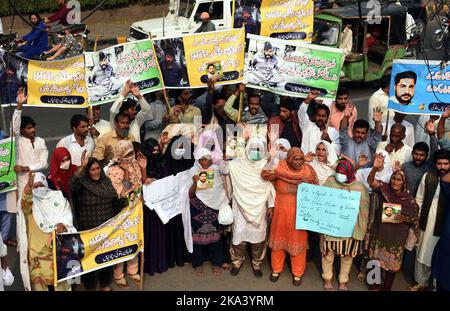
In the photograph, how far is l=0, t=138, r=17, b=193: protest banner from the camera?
5.77 m

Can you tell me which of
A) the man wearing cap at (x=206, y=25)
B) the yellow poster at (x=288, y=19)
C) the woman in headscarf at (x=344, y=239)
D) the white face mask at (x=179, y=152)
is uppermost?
the yellow poster at (x=288, y=19)

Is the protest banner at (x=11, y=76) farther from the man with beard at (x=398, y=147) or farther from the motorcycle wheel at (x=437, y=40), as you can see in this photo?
the motorcycle wheel at (x=437, y=40)

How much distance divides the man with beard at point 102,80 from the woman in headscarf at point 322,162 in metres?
2.41

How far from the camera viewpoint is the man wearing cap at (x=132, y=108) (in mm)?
6477

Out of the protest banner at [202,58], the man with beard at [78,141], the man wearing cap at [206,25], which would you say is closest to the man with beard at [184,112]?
the protest banner at [202,58]

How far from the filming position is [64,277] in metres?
5.07

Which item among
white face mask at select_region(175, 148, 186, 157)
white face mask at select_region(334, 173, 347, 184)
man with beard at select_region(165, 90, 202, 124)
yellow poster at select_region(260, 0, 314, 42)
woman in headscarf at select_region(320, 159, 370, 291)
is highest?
yellow poster at select_region(260, 0, 314, 42)

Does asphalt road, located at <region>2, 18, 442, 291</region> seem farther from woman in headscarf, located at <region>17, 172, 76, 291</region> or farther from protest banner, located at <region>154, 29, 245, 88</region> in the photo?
protest banner, located at <region>154, 29, 245, 88</region>

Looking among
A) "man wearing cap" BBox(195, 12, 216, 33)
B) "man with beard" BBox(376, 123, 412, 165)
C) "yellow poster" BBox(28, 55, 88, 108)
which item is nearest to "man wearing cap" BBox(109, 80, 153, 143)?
"yellow poster" BBox(28, 55, 88, 108)

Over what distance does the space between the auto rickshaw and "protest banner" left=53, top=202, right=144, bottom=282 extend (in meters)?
7.35

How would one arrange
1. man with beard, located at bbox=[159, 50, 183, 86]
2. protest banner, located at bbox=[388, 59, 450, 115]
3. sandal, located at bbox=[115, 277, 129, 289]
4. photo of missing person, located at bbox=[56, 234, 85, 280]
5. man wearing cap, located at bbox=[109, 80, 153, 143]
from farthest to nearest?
man with beard, located at bbox=[159, 50, 183, 86], man wearing cap, located at bbox=[109, 80, 153, 143], protest banner, located at bbox=[388, 59, 450, 115], sandal, located at bbox=[115, 277, 129, 289], photo of missing person, located at bbox=[56, 234, 85, 280]

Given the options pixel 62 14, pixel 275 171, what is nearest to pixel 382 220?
pixel 275 171

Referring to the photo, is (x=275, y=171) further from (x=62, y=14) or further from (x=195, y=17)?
(x=62, y=14)

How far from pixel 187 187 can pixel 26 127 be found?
1779mm
